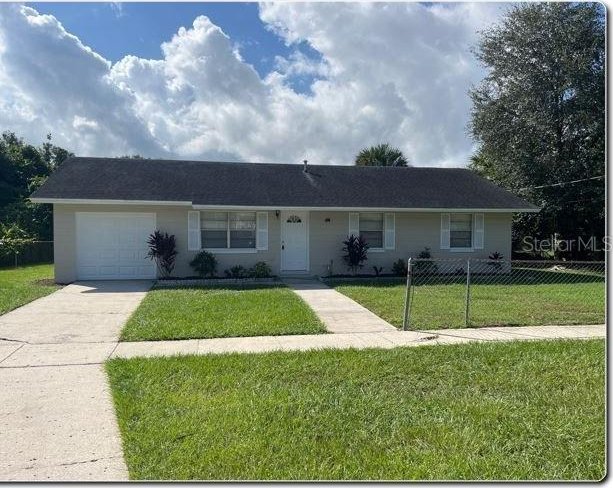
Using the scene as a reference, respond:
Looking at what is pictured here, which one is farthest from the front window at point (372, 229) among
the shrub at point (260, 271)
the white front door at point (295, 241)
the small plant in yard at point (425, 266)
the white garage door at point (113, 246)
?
the white garage door at point (113, 246)

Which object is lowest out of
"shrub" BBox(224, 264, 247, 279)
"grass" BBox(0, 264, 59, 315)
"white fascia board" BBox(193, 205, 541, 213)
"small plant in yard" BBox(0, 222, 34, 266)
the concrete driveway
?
the concrete driveway

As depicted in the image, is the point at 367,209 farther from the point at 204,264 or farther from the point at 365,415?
the point at 365,415

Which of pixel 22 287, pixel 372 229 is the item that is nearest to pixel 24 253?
pixel 22 287

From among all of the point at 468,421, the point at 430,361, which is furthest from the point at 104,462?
the point at 430,361

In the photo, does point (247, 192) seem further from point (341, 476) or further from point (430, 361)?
point (341, 476)

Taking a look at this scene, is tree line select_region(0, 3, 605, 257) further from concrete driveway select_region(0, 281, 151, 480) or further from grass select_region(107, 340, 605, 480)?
concrete driveway select_region(0, 281, 151, 480)

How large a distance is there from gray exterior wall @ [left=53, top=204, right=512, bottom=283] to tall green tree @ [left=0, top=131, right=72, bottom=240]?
10992 mm

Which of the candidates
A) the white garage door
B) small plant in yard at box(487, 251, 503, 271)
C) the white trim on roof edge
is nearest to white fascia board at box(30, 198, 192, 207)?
the white trim on roof edge

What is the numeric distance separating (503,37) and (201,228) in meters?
15.9

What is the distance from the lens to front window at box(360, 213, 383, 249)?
16797 millimetres

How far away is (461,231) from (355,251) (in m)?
4.25

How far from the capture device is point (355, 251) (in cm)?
1608

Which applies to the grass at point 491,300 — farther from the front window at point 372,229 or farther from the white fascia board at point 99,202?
the white fascia board at point 99,202

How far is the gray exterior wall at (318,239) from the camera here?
1470cm
